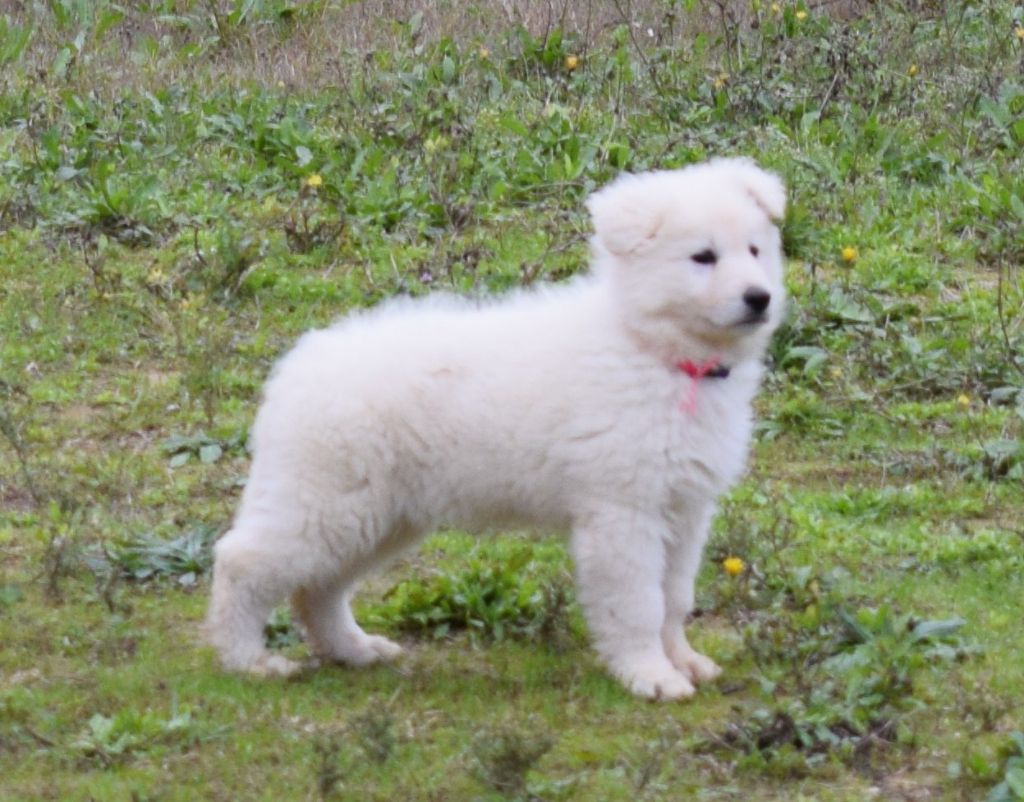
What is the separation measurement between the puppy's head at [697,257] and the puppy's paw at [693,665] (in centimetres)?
83

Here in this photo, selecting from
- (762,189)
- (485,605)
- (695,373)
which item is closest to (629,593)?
(695,373)

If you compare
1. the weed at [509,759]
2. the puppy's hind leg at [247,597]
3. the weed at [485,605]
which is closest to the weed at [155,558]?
the weed at [485,605]

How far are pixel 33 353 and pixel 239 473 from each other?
5.07ft

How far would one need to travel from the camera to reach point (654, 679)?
203 inches

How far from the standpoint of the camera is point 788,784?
4.61 m

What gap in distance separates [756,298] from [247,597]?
159 cm

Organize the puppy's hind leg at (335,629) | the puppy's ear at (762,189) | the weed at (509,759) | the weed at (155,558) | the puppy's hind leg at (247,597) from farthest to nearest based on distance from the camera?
the weed at (155,558), the puppy's hind leg at (335,629), the puppy's ear at (762,189), the puppy's hind leg at (247,597), the weed at (509,759)

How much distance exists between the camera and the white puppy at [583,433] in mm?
5172

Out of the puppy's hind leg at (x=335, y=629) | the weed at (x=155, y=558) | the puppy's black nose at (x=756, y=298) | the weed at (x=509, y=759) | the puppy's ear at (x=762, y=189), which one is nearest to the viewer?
the weed at (x=509, y=759)

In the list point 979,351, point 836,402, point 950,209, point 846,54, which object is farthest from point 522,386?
point 846,54

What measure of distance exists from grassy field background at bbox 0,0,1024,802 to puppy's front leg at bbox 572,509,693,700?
10 centimetres

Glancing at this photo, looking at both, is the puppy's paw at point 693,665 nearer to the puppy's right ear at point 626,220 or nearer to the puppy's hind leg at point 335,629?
the puppy's hind leg at point 335,629

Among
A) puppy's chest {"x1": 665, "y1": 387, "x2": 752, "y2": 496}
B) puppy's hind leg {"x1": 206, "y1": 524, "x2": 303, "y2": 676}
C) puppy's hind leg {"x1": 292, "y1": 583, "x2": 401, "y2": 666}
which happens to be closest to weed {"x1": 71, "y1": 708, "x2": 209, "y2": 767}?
puppy's hind leg {"x1": 206, "y1": 524, "x2": 303, "y2": 676}

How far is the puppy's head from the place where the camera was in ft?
16.9
